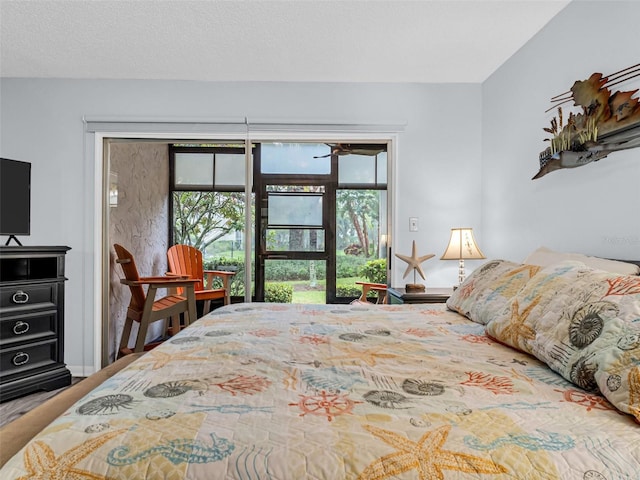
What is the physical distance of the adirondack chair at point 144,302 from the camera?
3537 millimetres

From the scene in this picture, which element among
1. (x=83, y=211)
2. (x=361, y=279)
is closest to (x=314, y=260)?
(x=361, y=279)

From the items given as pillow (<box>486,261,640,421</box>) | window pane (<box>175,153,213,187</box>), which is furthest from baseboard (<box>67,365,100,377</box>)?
pillow (<box>486,261,640,421</box>)

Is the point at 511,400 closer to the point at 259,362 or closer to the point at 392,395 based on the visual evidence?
the point at 392,395

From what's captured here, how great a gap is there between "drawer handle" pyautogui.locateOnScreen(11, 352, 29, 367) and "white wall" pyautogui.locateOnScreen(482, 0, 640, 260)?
347 cm

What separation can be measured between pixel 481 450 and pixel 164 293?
170 inches

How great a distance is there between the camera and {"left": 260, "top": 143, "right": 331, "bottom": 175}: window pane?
3850 mm

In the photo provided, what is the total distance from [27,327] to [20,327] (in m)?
0.05

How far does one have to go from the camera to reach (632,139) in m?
1.71

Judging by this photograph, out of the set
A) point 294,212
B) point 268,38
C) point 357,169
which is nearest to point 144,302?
point 294,212

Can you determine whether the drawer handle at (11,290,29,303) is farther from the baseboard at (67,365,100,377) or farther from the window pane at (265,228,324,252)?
the window pane at (265,228,324,252)

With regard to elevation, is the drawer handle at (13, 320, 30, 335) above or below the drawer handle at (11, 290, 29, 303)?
below

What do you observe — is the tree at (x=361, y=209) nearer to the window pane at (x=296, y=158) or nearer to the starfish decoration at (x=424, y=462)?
the window pane at (x=296, y=158)

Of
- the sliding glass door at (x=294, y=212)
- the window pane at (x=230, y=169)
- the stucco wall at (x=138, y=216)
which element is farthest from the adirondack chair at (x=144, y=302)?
the window pane at (x=230, y=169)

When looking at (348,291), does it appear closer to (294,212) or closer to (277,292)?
(277,292)
